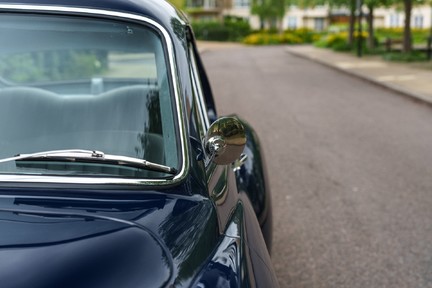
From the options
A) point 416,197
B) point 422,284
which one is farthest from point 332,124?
point 422,284

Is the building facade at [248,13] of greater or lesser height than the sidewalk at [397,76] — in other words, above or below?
above

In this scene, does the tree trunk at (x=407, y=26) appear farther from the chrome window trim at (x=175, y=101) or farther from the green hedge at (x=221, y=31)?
the green hedge at (x=221, y=31)

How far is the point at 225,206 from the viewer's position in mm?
2125

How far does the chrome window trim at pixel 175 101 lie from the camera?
73.9 inches

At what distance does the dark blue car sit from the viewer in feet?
4.99

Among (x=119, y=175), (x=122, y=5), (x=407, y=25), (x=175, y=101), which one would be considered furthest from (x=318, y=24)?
(x=119, y=175)

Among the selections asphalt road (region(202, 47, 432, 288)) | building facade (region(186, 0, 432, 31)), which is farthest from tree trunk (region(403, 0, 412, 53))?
building facade (region(186, 0, 432, 31))

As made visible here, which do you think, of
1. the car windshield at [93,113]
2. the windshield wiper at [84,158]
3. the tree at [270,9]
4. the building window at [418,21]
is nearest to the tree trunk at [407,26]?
the car windshield at [93,113]

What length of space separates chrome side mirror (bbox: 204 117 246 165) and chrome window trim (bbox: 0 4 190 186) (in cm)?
10

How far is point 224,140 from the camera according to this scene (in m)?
2.10

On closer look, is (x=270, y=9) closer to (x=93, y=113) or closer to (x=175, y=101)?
(x=93, y=113)

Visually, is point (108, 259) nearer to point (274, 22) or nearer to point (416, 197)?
point (416, 197)

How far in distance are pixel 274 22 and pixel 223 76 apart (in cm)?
5322

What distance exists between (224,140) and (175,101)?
0.24 meters
